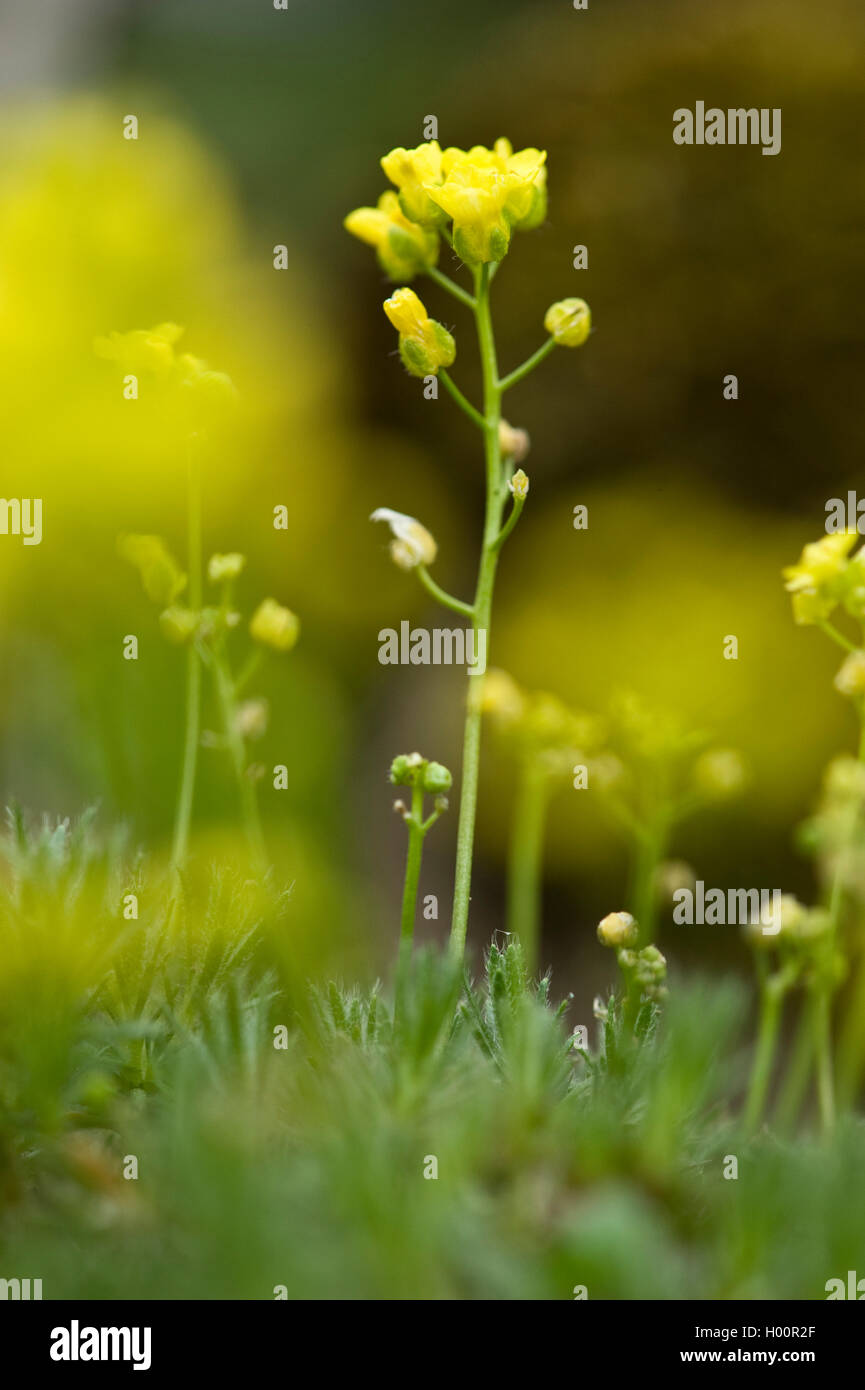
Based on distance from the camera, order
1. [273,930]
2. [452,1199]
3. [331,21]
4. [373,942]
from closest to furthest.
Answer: [452,1199] → [273,930] → [373,942] → [331,21]

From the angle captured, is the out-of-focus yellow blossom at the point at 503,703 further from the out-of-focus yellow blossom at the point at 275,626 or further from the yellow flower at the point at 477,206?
the yellow flower at the point at 477,206

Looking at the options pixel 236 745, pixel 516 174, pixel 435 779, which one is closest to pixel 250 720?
pixel 236 745

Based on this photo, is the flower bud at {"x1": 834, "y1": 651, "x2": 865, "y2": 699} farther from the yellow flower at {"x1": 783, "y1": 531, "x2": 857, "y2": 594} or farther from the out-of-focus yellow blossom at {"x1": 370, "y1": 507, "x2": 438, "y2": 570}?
the out-of-focus yellow blossom at {"x1": 370, "y1": 507, "x2": 438, "y2": 570}

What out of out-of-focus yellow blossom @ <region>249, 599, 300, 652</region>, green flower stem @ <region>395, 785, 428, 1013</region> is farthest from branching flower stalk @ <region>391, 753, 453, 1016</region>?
out-of-focus yellow blossom @ <region>249, 599, 300, 652</region>

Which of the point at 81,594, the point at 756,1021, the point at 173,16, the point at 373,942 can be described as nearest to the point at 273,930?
the point at 373,942

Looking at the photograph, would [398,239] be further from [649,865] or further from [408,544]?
[649,865]

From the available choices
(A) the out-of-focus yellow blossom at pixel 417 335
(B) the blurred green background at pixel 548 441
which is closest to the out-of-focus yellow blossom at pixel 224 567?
(A) the out-of-focus yellow blossom at pixel 417 335

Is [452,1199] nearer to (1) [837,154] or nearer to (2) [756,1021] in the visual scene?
(2) [756,1021]
